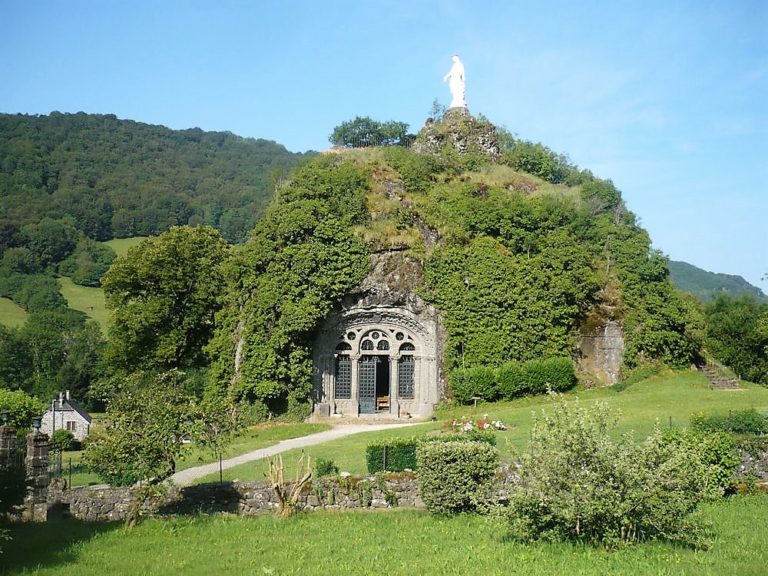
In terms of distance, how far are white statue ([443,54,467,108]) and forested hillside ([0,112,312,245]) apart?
39.7 m

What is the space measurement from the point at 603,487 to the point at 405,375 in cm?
2322

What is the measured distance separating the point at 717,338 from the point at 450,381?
2498 centimetres

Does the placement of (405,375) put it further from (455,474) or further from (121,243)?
(121,243)

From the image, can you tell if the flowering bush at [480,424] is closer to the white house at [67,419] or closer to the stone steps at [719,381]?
the stone steps at [719,381]

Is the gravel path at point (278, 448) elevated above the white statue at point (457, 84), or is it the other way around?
the white statue at point (457, 84)

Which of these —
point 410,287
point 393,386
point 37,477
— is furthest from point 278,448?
point 410,287

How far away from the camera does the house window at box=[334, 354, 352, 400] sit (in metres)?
34.3

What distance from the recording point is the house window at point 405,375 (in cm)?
3456

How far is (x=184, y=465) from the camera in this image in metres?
23.8

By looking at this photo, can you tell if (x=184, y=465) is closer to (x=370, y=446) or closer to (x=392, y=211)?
(x=370, y=446)

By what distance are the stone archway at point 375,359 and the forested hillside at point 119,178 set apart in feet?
165

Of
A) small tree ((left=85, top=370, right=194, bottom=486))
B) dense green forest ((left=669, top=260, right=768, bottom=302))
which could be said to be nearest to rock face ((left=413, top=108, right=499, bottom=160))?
small tree ((left=85, top=370, right=194, bottom=486))

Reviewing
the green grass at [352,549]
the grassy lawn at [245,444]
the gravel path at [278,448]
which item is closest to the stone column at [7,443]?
the green grass at [352,549]

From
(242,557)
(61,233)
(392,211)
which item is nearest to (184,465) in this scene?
(242,557)
